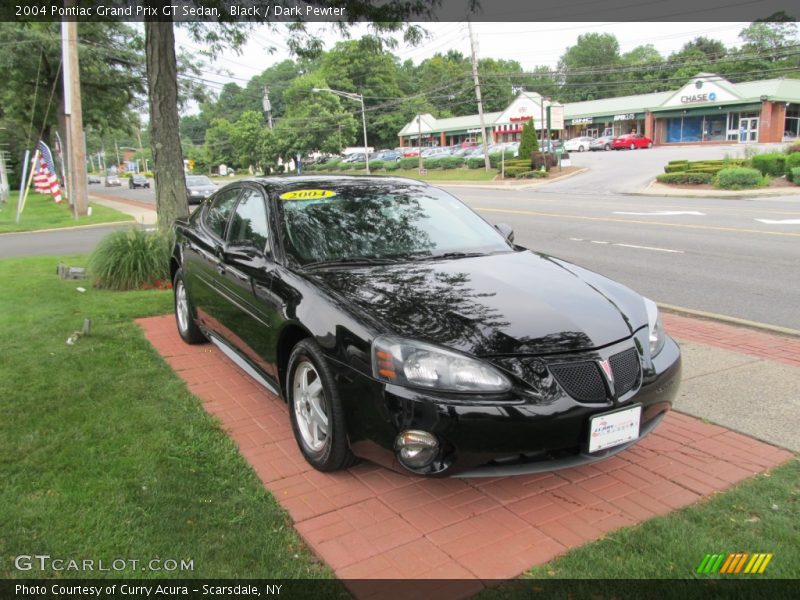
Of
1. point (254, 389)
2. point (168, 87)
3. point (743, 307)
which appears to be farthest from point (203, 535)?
point (168, 87)

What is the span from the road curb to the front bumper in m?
3.99

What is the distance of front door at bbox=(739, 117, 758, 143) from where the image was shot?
52.8 meters

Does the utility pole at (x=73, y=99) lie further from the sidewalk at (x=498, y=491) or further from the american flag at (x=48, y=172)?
the sidewalk at (x=498, y=491)

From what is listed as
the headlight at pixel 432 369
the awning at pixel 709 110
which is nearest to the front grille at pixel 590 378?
the headlight at pixel 432 369

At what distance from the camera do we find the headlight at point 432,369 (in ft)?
9.57

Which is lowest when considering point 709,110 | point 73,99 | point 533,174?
point 533,174

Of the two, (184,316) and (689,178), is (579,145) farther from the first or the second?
(184,316)

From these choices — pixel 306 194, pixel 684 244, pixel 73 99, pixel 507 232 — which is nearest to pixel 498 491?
pixel 507 232

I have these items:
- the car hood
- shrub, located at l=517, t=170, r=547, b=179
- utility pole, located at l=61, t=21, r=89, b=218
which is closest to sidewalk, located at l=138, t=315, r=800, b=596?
the car hood

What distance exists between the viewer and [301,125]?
2596 inches

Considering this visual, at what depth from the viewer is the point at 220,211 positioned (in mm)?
5430

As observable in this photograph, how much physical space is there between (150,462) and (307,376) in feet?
3.29

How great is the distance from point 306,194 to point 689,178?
89.3 feet

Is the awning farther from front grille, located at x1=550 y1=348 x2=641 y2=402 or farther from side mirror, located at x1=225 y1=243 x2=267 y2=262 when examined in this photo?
front grille, located at x1=550 y1=348 x2=641 y2=402
